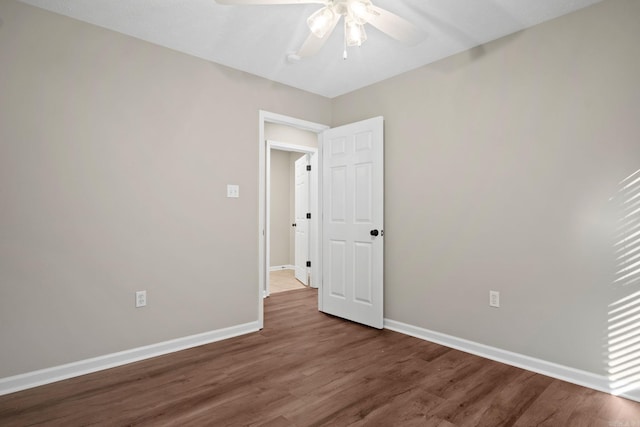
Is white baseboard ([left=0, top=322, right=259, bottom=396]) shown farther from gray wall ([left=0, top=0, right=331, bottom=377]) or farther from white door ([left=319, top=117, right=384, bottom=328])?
white door ([left=319, top=117, right=384, bottom=328])

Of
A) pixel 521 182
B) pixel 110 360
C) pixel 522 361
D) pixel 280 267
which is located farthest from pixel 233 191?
pixel 280 267

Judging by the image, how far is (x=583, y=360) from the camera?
2.29 m

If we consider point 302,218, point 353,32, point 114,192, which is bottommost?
point 302,218

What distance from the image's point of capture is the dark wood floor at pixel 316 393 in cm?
189

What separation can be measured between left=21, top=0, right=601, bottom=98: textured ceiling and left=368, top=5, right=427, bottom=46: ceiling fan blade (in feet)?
1.13

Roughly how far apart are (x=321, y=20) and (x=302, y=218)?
13.2 ft

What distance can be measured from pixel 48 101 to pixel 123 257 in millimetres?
1215

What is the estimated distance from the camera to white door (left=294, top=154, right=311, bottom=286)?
5.48 meters

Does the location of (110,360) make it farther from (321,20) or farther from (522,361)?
(522,361)

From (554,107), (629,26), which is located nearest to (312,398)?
(554,107)

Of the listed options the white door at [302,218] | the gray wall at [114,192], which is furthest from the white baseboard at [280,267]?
the gray wall at [114,192]

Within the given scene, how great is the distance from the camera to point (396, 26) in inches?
77.5

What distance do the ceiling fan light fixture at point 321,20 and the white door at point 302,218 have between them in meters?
3.48

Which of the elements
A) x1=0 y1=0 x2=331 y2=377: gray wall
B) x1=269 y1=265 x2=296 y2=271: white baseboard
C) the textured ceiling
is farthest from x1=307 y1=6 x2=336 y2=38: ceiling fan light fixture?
x1=269 y1=265 x2=296 y2=271: white baseboard
